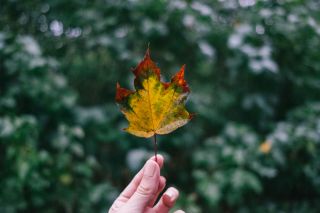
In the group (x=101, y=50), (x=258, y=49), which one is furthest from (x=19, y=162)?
(x=258, y=49)

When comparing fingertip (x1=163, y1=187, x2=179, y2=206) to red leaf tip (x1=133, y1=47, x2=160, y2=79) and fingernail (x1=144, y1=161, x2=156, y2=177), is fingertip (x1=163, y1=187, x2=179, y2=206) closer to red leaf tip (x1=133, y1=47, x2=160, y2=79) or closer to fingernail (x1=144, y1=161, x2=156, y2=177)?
fingernail (x1=144, y1=161, x2=156, y2=177)

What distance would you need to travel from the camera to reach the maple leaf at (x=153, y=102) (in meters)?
0.81

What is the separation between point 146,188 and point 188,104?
1.54 m

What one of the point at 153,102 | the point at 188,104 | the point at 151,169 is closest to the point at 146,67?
the point at 153,102

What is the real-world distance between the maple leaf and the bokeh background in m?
1.33

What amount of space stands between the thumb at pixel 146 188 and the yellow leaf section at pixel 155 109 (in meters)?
0.13

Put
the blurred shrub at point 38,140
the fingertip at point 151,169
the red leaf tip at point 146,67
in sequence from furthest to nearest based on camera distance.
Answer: the blurred shrub at point 38,140 → the fingertip at point 151,169 → the red leaf tip at point 146,67

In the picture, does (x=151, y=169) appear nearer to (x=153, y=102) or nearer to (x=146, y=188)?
(x=146, y=188)

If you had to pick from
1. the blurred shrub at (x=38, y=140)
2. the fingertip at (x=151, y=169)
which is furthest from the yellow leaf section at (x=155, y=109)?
the blurred shrub at (x=38, y=140)

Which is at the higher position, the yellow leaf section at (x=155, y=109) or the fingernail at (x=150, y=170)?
the yellow leaf section at (x=155, y=109)

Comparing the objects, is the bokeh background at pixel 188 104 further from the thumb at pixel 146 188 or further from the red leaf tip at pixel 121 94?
the red leaf tip at pixel 121 94

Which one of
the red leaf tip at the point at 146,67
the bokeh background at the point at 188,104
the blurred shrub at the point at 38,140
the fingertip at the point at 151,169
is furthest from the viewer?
the bokeh background at the point at 188,104

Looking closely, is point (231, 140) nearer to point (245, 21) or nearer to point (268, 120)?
point (268, 120)

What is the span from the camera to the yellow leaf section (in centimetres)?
82
